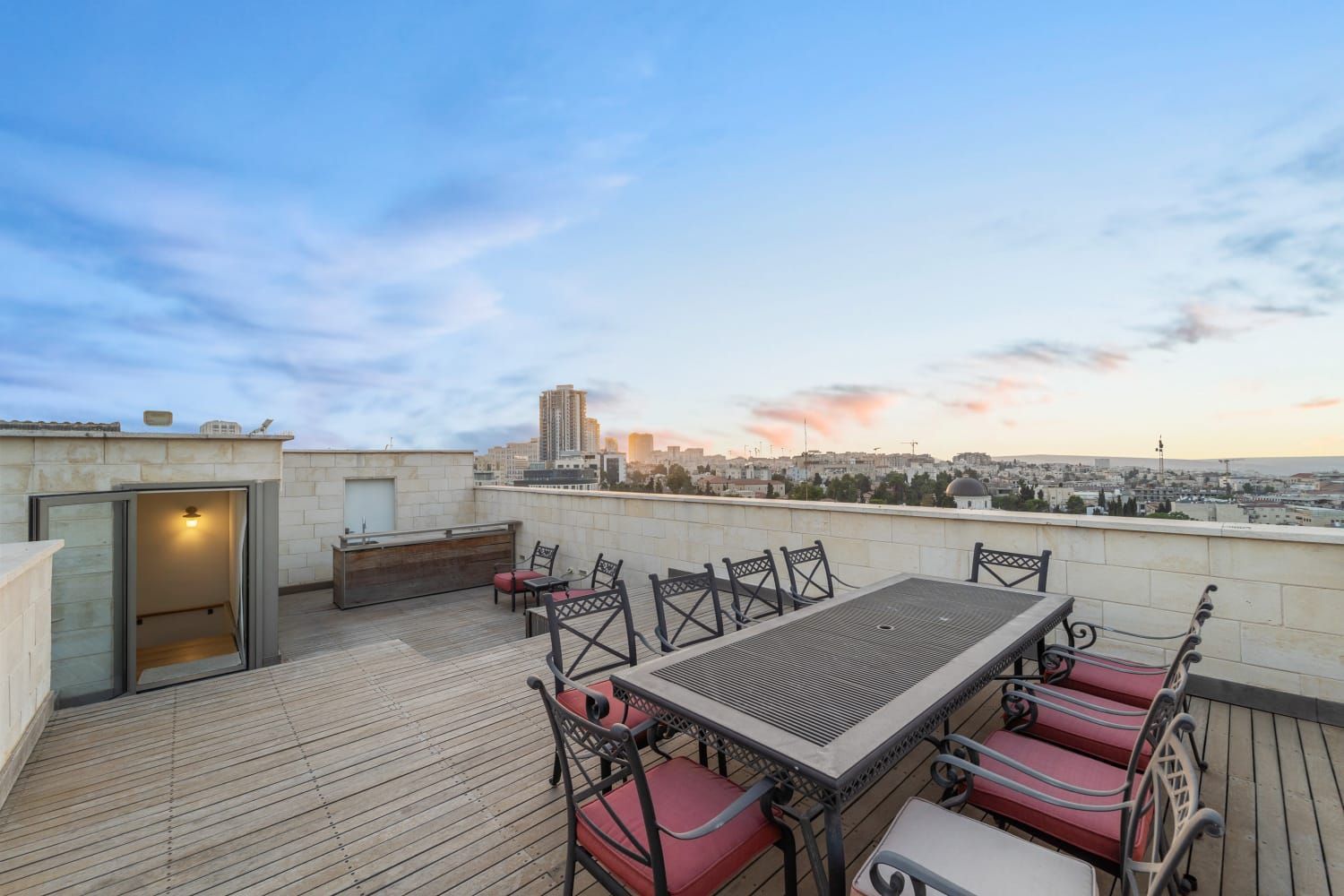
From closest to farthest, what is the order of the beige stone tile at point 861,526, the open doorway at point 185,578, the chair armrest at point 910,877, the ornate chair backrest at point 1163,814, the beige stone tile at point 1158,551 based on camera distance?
the ornate chair backrest at point 1163,814 < the chair armrest at point 910,877 < the beige stone tile at point 1158,551 < the beige stone tile at point 861,526 < the open doorway at point 185,578

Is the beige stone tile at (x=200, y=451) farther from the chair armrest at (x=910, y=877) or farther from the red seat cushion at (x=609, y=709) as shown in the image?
the chair armrest at (x=910, y=877)

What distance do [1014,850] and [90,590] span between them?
535 cm

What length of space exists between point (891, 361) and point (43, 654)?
506 inches

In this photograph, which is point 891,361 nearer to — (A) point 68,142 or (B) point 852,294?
(B) point 852,294

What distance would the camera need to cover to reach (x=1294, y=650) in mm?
2625

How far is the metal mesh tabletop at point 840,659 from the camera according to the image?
4.87ft

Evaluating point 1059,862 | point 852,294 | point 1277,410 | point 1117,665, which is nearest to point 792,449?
point 852,294

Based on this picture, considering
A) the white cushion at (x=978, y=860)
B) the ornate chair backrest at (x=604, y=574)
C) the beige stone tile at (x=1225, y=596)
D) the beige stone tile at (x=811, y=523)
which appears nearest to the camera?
the white cushion at (x=978, y=860)

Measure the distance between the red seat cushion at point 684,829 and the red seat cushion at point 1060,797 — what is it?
0.67m

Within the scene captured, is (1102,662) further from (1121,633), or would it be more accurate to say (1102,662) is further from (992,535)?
(992,535)

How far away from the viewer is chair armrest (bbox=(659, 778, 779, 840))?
113 cm

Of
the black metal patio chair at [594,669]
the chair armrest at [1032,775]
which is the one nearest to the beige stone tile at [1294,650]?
the chair armrest at [1032,775]

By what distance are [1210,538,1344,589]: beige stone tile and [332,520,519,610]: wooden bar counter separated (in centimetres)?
749

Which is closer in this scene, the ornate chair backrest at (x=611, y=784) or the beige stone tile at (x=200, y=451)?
the ornate chair backrest at (x=611, y=784)
